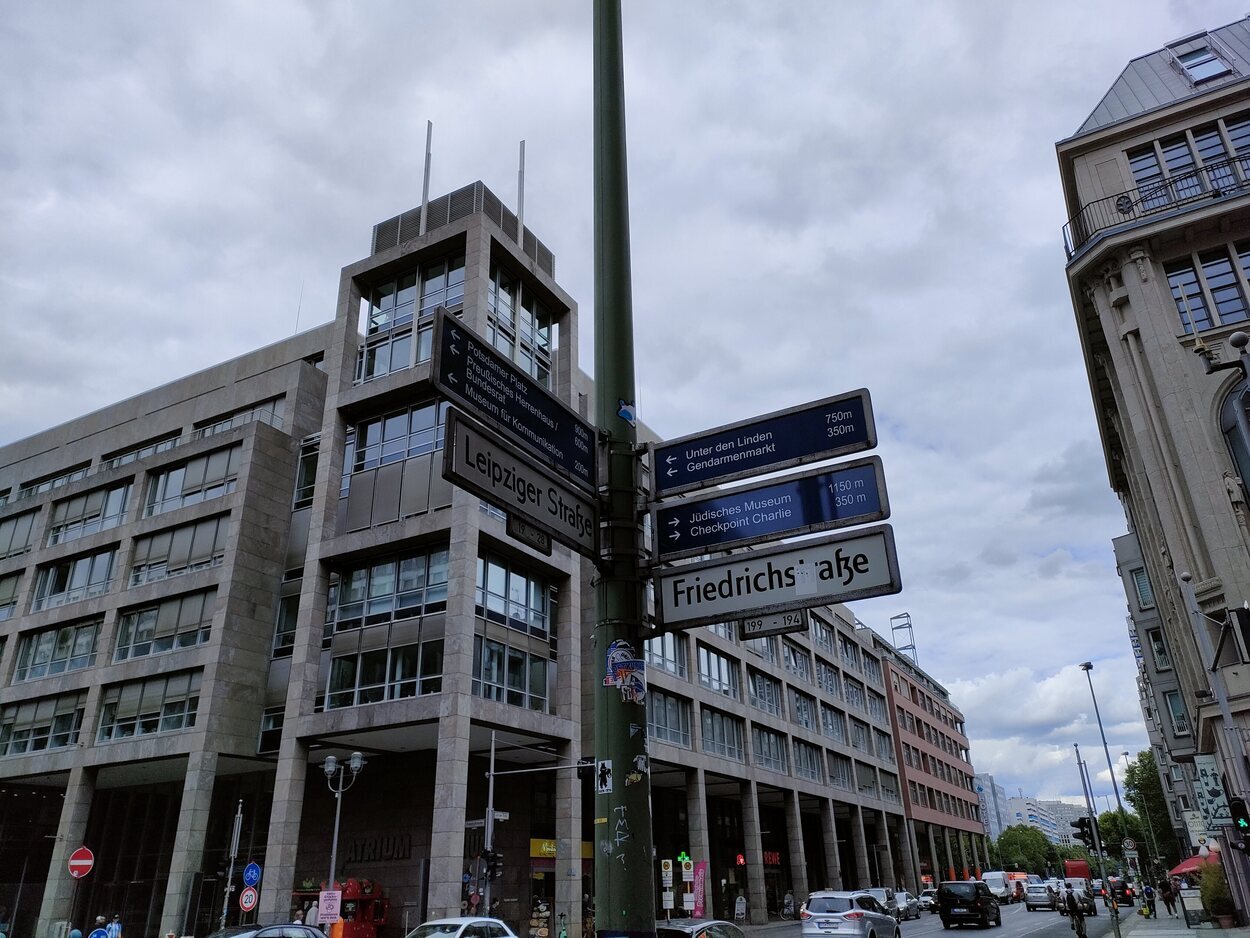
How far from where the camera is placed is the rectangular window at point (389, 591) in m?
30.6

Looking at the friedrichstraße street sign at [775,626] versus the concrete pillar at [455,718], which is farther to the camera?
the concrete pillar at [455,718]

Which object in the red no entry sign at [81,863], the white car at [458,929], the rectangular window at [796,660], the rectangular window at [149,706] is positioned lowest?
the white car at [458,929]

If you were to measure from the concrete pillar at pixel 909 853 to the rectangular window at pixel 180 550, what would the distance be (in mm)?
62501

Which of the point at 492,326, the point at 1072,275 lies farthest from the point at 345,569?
the point at 1072,275

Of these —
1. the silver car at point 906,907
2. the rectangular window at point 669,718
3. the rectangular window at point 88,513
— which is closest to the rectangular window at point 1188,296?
the rectangular window at point 669,718

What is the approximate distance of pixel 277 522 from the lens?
36.1m

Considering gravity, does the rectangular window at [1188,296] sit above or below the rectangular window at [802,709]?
above

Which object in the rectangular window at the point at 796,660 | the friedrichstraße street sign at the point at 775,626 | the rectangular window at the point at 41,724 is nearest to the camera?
the friedrichstraße street sign at the point at 775,626

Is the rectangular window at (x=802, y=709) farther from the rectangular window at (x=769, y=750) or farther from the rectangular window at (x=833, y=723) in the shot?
the rectangular window at (x=769, y=750)

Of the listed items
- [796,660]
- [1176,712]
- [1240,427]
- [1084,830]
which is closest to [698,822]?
[1084,830]

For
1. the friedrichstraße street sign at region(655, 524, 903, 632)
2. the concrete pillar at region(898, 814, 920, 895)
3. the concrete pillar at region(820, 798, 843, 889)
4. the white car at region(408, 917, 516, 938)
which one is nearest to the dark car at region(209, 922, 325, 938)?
the white car at region(408, 917, 516, 938)

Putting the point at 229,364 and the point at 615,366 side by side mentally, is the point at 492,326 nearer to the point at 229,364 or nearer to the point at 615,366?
the point at 229,364

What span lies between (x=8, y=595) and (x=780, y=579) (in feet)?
161

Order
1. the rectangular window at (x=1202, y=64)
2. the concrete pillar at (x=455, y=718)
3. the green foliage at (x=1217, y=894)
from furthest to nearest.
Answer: the rectangular window at (x=1202, y=64) < the green foliage at (x=1217, y=894) < the concrete pillar at (x=455, y=718)
